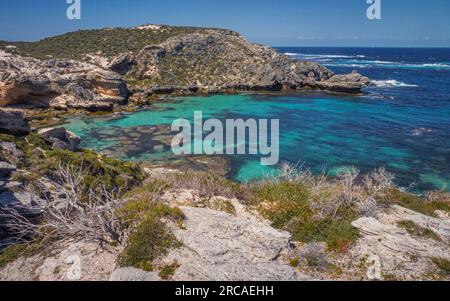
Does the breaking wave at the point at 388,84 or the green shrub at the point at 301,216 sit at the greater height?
the breaking wave at the point at 388,84

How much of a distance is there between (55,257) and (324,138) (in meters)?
28.8

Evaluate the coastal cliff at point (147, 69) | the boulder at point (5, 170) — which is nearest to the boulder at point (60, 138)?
the boulder at point (5, 170)

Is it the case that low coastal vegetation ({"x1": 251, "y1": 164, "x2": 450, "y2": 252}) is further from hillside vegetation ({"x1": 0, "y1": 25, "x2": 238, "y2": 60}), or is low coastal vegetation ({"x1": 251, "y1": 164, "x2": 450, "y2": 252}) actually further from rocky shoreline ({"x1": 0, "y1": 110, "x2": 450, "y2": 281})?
hillside vegetation ({"x1": 0, "y1": 25, "x2": 238, "y2": 60})

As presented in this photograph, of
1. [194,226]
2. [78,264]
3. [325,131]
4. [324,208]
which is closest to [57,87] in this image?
[325,131]

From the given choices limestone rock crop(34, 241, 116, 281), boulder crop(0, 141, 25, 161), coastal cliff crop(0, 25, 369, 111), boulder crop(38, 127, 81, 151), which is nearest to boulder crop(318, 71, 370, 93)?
coastal cliff crop(0, 25, 369, 111)

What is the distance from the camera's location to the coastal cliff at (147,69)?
42.4m

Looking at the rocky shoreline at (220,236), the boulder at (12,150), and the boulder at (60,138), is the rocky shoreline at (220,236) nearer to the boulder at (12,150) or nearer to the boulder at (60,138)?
the boulder at (12,150)

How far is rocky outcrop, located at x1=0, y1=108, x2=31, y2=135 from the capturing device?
1711cm

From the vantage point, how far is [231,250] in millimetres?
8477

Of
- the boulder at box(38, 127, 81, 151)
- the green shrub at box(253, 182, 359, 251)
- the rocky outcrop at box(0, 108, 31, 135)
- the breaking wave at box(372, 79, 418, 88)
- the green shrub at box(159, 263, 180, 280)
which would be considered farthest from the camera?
the breaking wave at box(372, 79, 418, 88)

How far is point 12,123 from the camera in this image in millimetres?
17484

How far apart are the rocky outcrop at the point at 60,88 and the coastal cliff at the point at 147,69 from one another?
0.11 meters

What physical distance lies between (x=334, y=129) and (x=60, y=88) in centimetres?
3420

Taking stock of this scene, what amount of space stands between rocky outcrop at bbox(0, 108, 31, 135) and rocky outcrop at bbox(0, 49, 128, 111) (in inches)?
833
